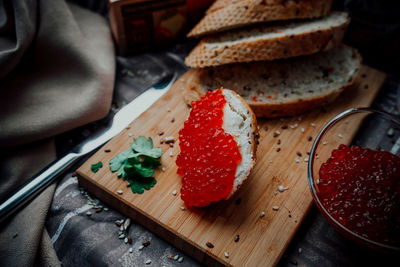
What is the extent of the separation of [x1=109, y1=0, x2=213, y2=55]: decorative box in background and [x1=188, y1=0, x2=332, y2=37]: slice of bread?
1.36 ft

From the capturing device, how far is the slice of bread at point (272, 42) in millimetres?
2102

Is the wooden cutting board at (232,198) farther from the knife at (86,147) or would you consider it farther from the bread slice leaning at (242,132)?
the bread slice leaning at (242,132)

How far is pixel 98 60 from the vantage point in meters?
2.39

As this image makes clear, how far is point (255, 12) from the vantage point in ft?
7.10

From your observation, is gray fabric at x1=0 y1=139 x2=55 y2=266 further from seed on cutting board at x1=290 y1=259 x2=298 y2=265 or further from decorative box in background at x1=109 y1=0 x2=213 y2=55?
seed on cutting board at x1=290 y1=259 x2=298 y2=265

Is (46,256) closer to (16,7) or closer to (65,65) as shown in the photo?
(65,65)

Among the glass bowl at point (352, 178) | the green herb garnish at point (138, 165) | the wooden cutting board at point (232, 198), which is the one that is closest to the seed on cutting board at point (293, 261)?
the wooden cutting board at point (232, 198)

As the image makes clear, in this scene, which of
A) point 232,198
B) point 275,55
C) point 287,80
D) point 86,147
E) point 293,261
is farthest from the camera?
point 287,80

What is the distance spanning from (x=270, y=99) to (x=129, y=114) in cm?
86

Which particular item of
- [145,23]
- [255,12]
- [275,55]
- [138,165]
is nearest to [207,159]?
[138,165]

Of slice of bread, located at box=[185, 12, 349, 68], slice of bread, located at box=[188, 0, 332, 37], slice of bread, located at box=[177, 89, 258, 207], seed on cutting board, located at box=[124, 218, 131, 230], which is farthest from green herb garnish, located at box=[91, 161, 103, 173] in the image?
slice of bread, located at box=[188, 0, 332, 37]

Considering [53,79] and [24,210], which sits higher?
[53,79]

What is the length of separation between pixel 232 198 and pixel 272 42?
93cm

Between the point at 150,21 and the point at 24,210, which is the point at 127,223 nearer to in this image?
the point at 24,210
